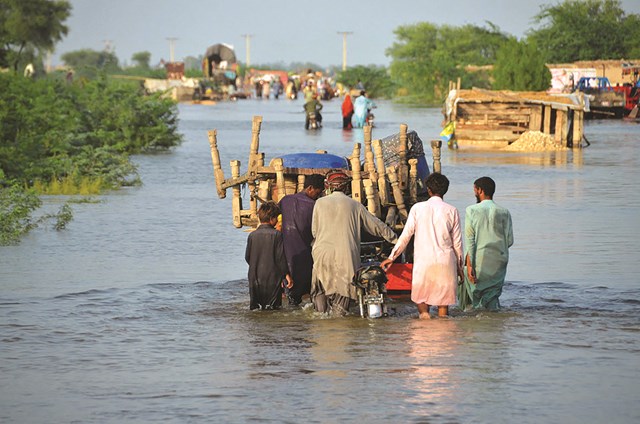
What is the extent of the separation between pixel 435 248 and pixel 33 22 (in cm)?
5939

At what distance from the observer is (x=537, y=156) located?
1141 inches

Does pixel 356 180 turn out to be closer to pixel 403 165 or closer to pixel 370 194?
pixel 370 194

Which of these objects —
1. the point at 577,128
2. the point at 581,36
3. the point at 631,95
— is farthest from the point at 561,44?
the point at 577,128

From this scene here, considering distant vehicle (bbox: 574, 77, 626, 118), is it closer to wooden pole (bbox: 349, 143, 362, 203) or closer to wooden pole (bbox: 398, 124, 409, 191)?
wooden pole (bbox: 398, 124, 409, 191)

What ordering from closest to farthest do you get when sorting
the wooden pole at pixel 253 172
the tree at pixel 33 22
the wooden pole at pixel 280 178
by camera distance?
the wooden pole at pixel 280 178, the wooden pole at pixel 253 172, the tree at pixel 33 22

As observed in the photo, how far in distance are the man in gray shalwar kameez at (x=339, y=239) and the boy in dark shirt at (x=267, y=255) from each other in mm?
327

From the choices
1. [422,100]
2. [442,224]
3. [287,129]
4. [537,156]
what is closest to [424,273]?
[442,224]

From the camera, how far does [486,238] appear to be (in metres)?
10.1

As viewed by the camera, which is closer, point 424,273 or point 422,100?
point 424,273

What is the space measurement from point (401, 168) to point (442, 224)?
167cm

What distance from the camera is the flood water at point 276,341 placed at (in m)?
7.70

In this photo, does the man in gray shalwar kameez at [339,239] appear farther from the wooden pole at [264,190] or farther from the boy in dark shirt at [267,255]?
the wooden pole at [264,190]

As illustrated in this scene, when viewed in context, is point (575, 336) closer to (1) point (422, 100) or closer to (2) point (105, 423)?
(2) point (105, 423)

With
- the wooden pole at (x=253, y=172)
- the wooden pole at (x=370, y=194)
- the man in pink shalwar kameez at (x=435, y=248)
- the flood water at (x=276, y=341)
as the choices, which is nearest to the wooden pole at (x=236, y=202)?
the wooden pole at (x=253, y=172)
